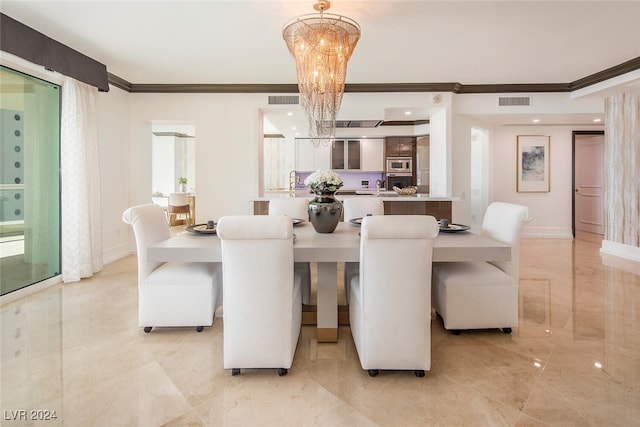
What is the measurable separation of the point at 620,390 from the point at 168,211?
8.10m

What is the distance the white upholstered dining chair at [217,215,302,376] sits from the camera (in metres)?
1.82

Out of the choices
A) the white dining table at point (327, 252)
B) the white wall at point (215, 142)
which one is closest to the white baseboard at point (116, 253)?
the white wall at point (215, 142)

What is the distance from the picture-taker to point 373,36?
3559 mm

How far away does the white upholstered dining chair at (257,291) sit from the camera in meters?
1.82

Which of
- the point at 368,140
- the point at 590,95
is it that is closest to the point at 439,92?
the point at 590,95

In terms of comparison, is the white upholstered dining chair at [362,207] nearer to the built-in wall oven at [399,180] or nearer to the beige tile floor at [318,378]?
the beige tile floor at [318,378]

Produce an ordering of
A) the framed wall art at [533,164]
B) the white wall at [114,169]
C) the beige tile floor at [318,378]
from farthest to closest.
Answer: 1. the framed wall art at [533,164]
2. the white wall at [114,169]
3. the beige tile floor at [318,378]

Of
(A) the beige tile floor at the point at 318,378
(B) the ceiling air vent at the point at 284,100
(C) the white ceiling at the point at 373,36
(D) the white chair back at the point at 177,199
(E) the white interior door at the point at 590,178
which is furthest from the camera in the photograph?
(D) the white chair back at the point at 177,199

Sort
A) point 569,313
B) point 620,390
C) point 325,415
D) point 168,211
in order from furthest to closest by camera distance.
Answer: point 168,211
point 569,313
point 620,390
point 325,415

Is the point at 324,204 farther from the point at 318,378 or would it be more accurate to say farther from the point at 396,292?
the point at 318,378

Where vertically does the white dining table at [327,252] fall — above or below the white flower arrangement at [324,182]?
below

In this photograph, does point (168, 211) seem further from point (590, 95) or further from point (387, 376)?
point (590, 95)

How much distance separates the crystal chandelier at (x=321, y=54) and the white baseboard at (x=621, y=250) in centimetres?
493

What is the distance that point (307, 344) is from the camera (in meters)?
2.42
